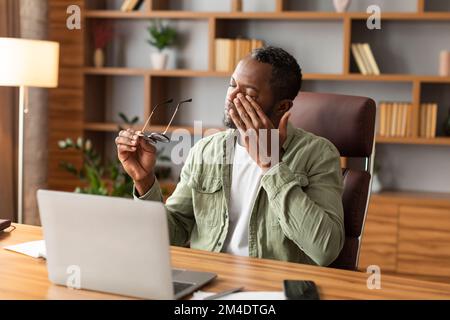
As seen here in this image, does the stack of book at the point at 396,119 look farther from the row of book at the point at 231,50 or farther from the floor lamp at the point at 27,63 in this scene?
the floor lamp at the point at 27,63

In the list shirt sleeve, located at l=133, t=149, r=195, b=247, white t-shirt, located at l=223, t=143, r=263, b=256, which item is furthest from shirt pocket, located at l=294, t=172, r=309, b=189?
shirt sleeve, located at l=133, t=149, r=195, b=247

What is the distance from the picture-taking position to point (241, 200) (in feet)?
6.65

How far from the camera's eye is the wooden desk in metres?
1.40

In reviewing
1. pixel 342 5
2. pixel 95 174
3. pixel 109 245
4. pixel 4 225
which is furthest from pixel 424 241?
pixel 109 245

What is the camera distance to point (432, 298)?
142 cm

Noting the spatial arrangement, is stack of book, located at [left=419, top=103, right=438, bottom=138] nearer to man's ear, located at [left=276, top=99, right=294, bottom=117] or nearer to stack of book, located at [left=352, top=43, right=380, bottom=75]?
stack of book, located at [left=352, top=43, right=380, bottom=75]

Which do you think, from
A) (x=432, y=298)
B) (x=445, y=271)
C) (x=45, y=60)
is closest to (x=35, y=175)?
(x=45, y=60)

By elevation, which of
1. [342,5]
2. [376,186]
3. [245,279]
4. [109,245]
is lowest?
[376,186]

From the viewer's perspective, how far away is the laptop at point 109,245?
1.28 meters

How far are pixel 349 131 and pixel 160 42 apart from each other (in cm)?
242

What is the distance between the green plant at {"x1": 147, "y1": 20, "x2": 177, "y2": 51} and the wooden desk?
2789 millimetres

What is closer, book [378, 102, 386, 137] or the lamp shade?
the lamp shade

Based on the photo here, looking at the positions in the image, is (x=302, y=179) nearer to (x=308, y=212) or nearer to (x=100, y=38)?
(x=308, y=212)

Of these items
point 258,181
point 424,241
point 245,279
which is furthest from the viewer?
point 424,241
